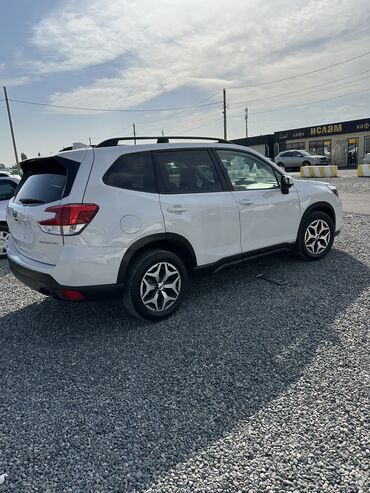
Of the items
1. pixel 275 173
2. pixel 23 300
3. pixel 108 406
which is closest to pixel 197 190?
pixel 275 173

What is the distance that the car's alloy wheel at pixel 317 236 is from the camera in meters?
5.27

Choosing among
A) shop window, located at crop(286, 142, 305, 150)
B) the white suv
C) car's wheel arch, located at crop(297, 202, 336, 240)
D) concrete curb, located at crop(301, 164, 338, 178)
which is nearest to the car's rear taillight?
the white suv

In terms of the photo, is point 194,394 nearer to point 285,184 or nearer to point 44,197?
point 44,197

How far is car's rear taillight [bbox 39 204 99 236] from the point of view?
10.5 ft

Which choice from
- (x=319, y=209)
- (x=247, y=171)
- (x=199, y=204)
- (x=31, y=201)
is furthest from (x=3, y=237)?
(x=319, y=209)

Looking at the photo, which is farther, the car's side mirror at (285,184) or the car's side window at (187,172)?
the car's side mirror at (285,184)

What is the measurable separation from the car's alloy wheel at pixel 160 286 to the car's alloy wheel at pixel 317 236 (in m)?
2.34

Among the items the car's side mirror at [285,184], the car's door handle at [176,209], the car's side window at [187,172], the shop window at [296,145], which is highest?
the shop window at [296,145]

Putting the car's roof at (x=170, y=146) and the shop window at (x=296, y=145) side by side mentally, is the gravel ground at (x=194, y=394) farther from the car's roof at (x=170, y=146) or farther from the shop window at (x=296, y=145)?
the shop window at (x=296, y=145)

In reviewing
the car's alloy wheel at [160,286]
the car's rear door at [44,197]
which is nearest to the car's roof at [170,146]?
the car's rear door at [44,197]

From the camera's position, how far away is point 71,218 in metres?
3.20

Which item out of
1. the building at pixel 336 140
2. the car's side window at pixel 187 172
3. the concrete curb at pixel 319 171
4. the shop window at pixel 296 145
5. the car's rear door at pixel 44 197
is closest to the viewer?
the car's rear door at pixel 44 197

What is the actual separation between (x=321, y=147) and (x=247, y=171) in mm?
37072

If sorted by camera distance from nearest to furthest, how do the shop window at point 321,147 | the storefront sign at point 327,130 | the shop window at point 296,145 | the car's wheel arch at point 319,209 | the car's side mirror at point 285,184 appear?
the car's side mirror at point 285,184
the car's wheel arch at point 319,209
the storefront sign at point 327,130
the shop window at point 321,147
the shop window at point 296,145
